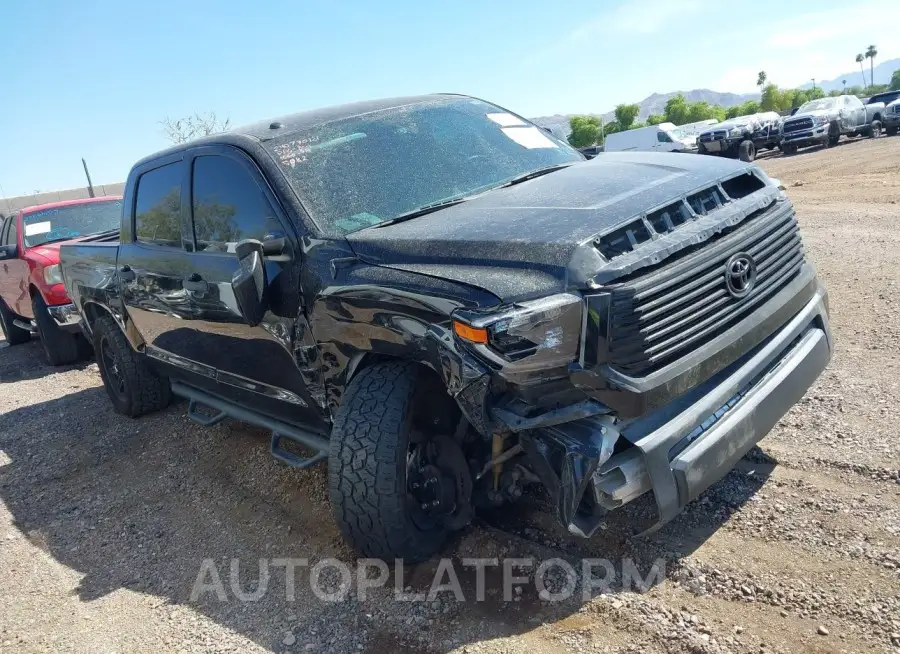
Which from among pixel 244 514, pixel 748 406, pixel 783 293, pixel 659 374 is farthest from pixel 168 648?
pixel 783 293

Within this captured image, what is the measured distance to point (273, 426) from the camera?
3900 mm

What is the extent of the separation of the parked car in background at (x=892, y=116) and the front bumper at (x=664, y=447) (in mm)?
26102

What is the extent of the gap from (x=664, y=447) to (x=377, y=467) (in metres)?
1.10

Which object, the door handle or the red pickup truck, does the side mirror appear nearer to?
the door handle

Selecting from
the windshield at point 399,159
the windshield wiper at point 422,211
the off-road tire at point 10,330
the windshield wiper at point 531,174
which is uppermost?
the windshield at point 399,159

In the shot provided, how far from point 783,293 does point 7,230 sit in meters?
9.55

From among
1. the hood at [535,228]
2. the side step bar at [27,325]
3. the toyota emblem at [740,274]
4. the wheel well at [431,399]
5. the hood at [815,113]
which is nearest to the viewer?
the hood at [535,228]

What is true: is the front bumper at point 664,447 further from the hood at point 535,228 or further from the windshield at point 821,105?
the windshield at point 821,105

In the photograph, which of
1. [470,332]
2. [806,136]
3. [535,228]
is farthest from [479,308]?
[806,136]

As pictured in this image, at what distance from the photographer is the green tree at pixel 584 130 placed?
6875 cm

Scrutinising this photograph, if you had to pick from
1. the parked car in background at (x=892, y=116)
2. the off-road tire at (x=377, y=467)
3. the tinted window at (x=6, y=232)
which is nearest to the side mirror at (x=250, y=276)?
the off-road tire at (x=377, y=467)

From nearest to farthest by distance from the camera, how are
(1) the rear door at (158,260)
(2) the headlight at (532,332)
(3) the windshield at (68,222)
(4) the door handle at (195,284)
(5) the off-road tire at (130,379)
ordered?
(2) the headlight at (532,332) < (4) the door handle at (195,284) < (1) the rear door at (158,260) < (5) the off-road tire at (130,379) < (3) the windshield at (68,222)

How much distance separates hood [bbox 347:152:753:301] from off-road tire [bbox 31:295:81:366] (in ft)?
20.9

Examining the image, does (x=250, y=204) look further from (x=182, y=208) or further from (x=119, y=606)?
(x=119, y=606)
